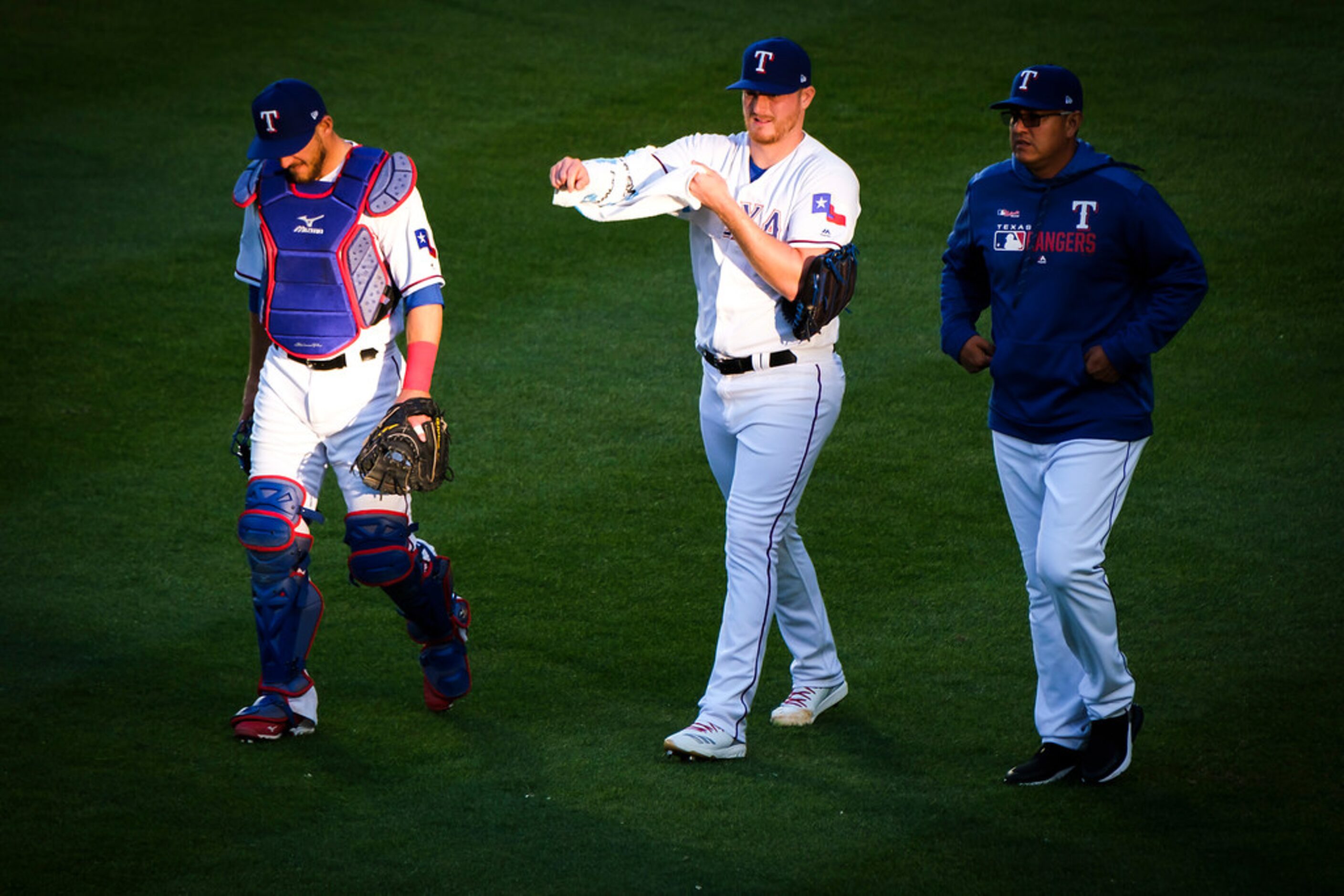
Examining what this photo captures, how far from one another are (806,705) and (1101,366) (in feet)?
4.88

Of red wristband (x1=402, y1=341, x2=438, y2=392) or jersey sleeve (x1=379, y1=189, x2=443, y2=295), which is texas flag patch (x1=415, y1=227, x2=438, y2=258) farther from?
red wristband (x1=402, y1=341, x2=438, y2=392)

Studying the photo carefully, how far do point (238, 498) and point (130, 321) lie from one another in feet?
7.00

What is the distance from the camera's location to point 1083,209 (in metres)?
4.61

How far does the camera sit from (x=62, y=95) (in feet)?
37.3

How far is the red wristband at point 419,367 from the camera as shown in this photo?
16.1ft

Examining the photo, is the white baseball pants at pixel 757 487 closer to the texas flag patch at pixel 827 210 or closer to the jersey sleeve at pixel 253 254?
the texas flag patch at pixel 827 210

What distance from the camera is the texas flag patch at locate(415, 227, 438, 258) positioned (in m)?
5.02

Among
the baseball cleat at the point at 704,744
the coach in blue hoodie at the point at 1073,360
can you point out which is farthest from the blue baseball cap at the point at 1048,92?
the baseball cleat at the point at 704,744

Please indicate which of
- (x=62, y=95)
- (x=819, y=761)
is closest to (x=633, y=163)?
(x=819, y=761)

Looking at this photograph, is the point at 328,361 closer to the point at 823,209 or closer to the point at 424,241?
the point at 424,241

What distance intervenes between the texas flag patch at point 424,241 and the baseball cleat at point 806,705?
1854 mm

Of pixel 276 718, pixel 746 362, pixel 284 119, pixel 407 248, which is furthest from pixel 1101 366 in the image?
pixel 276 718

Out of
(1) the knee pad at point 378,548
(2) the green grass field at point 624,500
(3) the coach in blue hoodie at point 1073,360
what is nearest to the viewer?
(2) the green grass field at point 624,500

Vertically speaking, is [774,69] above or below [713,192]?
above
